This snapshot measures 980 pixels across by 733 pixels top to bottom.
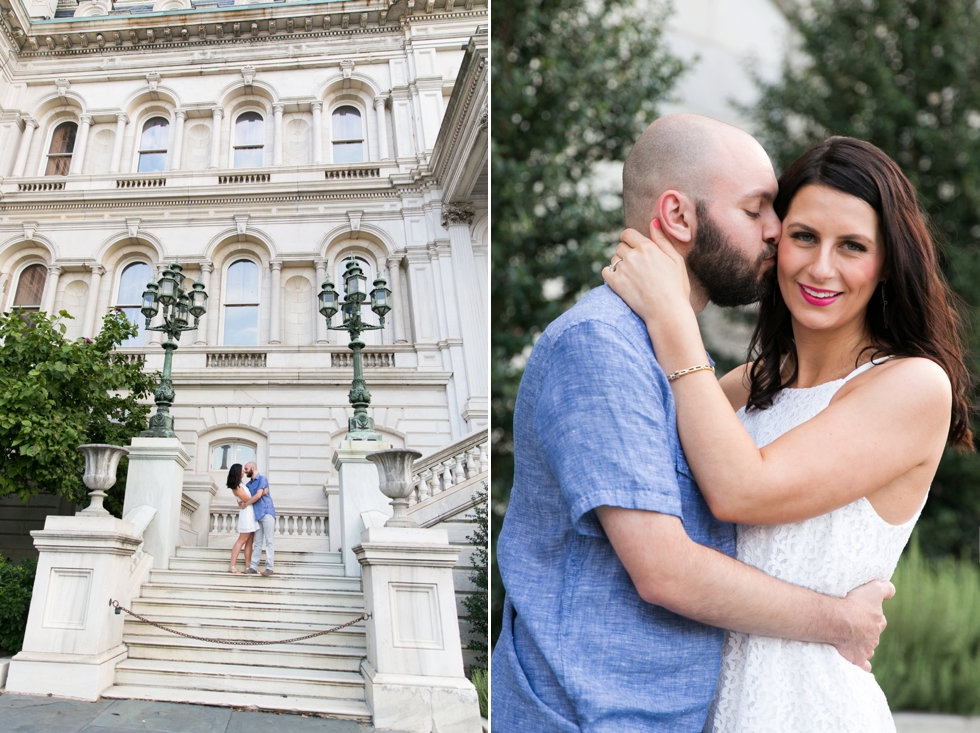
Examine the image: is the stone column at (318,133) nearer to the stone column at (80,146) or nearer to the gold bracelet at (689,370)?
the stone column at (80,146)

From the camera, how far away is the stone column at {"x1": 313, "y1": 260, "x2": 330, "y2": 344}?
14.6ft

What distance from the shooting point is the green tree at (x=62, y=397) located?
4.22m

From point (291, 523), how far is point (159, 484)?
32.3 inches

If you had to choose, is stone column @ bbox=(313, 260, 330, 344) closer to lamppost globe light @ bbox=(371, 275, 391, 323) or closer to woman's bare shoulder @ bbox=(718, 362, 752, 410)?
lamppost globe light @ bbox=(371, 275, 391, 323)

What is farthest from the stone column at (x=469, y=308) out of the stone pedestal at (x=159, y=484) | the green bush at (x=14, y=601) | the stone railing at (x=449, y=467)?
the green bush at (x=14, y=601)

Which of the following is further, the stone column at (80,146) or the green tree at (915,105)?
the green tree at (915,105)

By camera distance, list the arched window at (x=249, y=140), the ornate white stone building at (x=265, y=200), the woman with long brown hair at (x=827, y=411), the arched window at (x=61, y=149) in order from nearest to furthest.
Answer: the woman with long brown hair at (x=827, y=411)
the ornate white stone building at (x=265, y=200)
the arched window at (x=61, y=149)
the arched window at (x=249, y=140)

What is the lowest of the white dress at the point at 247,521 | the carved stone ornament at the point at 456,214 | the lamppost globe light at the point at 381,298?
the white dress at the point at 247,521

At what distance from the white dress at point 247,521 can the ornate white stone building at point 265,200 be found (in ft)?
0.60

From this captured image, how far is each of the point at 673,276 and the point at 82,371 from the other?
3.96 metres

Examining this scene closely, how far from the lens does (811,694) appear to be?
3.94 feet

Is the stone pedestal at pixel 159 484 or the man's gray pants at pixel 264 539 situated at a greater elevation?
the stone pedestal at pixel 159 484

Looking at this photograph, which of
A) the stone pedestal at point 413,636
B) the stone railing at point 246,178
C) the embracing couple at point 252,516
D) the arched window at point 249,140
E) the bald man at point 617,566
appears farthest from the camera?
the stone railing at point 246,178

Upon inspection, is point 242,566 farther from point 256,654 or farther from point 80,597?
point 80,597
